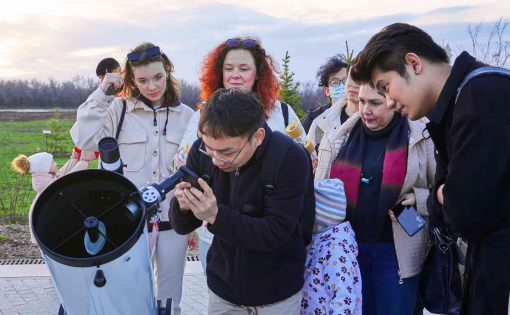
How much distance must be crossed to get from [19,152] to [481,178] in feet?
69.4

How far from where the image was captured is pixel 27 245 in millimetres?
5992

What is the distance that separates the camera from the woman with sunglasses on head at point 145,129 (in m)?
3.13

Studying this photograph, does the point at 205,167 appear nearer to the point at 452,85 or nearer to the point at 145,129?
the point at 452,85

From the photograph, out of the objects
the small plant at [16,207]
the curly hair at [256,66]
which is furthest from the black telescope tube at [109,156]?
the small plant at [16,207]

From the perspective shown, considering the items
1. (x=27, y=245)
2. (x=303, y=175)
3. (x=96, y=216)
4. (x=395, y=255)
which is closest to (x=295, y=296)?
(x=303, y=175)

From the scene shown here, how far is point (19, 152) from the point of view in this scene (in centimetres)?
2023

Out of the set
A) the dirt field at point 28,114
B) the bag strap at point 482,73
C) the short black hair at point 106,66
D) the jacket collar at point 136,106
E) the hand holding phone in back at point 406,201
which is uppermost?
the bag strap at point 482,73

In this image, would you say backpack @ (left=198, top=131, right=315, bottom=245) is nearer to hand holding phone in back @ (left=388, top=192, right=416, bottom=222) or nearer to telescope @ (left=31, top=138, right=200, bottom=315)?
telescope @ (left=31, top=138, right=200, bottom=315)

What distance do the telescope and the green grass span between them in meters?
6.30

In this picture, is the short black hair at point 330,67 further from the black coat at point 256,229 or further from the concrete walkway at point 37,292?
the black coat at point 256,229

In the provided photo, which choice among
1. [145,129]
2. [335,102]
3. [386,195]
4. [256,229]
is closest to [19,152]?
[335,102]

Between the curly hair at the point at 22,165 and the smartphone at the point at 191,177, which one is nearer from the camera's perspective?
the smartphone at the point at 191,177

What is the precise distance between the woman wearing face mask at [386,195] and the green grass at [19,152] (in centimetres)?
634

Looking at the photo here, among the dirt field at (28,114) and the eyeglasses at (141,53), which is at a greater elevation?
the eyeglasses at (141,53)
